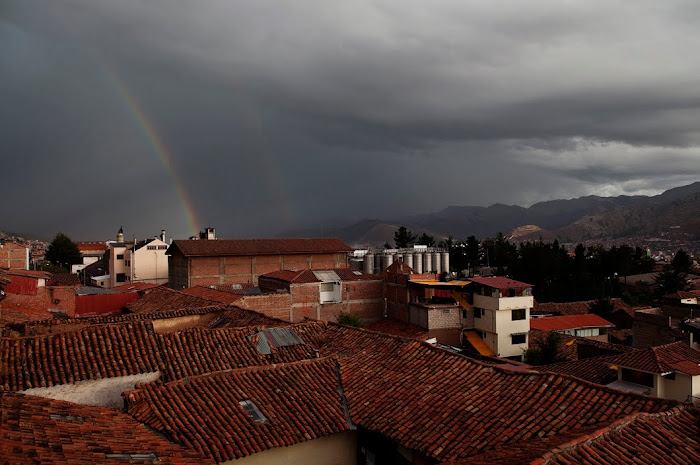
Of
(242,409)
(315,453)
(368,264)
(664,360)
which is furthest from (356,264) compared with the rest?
(315,453)

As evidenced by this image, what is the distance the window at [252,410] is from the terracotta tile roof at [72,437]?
67.0 inches

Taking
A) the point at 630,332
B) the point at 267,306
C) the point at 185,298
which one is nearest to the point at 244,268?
the point at 267,306

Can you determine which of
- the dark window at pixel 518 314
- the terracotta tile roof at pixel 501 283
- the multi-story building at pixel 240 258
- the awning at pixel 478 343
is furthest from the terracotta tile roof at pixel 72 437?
the multi-story building at pixel 240 258

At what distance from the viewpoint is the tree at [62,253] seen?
81.5 meters

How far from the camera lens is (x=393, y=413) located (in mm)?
9672

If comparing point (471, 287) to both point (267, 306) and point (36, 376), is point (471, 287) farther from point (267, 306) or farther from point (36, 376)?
point (36, 376)

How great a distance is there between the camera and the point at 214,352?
1281cm

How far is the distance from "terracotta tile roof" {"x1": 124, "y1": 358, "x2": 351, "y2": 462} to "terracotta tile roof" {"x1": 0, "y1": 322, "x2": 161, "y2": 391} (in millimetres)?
1483

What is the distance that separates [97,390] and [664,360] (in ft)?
64.5

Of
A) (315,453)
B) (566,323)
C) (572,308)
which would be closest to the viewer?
(315,453)

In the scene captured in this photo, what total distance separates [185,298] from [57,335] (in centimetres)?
1454

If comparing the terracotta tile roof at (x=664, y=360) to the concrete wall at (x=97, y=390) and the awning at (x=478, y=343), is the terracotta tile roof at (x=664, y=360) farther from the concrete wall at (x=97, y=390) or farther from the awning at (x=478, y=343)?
the concrete wall at (x=97, y=390)

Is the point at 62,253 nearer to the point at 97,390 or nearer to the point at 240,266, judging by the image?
the point at 240,266

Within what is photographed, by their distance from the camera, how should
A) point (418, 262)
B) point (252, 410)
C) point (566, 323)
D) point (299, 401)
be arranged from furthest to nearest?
point (418, 262) < point (566, 323) < point (299, 401) < point (252, 410)
